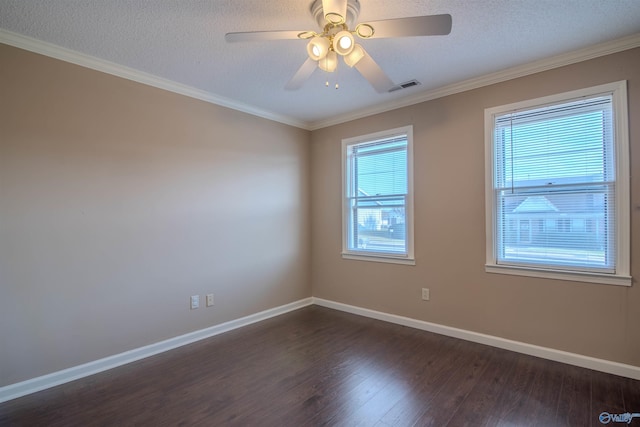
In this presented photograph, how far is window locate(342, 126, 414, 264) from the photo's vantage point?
11.9 feet

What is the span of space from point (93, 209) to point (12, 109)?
0.87m

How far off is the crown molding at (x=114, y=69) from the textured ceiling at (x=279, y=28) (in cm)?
5

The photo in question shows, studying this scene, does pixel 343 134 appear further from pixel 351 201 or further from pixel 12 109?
pixel 12 109

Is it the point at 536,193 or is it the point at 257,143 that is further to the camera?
the point at 257,143

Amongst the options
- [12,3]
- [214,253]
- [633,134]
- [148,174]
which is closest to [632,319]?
[633,134]

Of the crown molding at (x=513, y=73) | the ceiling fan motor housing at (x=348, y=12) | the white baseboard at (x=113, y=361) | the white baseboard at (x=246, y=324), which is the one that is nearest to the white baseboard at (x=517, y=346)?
the white baseboard at (x=246, y=324)

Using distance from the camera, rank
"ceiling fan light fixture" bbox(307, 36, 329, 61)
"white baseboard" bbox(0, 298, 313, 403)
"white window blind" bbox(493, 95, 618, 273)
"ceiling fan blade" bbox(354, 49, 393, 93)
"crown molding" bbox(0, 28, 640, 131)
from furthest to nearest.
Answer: "white window blind" bbox(493, 95, 618, 273) < "crown molding" bbox(0, 28, 640, 131) < "white baseboard" bbox(0, 298, 313, 403) < "ceiling fan blade" bbox(354, 49, 393, 93) < "ceiling fan light fixture" bbox(307, 36, 329, 61)

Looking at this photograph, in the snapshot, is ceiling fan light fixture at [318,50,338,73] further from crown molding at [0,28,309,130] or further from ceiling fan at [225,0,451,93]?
crown molding at [0,28,309,130]

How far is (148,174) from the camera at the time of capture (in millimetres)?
2908

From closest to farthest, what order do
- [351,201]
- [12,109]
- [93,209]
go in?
[12,109]
[93,209]
[351,201]

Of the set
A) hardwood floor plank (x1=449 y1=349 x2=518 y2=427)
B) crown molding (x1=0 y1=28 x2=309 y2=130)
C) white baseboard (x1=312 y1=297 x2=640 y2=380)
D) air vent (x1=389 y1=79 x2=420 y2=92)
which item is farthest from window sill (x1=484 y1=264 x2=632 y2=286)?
crown molding (x1=0 y1=28 x2=309 y2=130)

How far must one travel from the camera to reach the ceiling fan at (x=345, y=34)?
1.53m

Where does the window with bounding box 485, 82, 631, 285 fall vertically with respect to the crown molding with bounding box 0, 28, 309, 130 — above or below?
below

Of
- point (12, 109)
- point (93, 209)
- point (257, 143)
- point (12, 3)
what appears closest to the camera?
point (12, 3)
